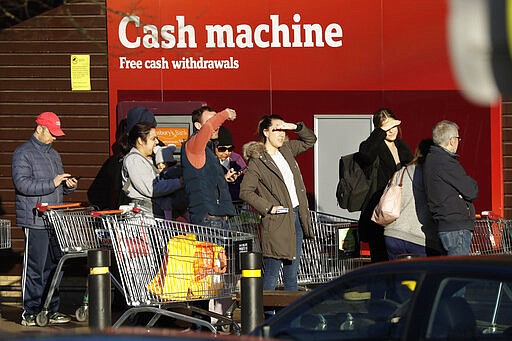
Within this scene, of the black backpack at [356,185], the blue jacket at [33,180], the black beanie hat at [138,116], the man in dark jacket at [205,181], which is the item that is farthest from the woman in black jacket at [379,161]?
the blue jacket at [33,180]

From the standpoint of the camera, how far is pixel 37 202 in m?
12.6

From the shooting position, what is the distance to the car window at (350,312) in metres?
6.40

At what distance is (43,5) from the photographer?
1434cm

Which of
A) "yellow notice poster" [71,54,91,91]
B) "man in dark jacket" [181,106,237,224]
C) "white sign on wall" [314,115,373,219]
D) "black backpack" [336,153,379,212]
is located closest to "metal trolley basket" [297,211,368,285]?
"black backpack" [336,153,379,212]

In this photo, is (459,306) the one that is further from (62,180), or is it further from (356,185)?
(62,180)

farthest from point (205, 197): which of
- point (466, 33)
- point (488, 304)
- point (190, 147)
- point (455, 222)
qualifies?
point (466, 33)

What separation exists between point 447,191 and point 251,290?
7.70 feet

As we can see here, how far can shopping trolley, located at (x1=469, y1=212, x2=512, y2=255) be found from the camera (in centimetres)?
1168

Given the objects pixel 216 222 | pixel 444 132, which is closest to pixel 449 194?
pixel 444 132

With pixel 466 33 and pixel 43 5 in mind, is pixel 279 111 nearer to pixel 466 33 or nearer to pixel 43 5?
pixel 43 5

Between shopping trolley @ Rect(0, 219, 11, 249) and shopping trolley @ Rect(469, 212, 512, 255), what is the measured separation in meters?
5.00

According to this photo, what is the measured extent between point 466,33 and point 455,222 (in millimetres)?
5980

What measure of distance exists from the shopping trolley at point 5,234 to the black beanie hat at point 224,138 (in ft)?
8.14

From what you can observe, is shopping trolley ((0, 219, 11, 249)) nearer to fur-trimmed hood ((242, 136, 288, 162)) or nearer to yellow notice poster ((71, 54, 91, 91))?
yellow notice poster ((71, 54, 91, 91))
